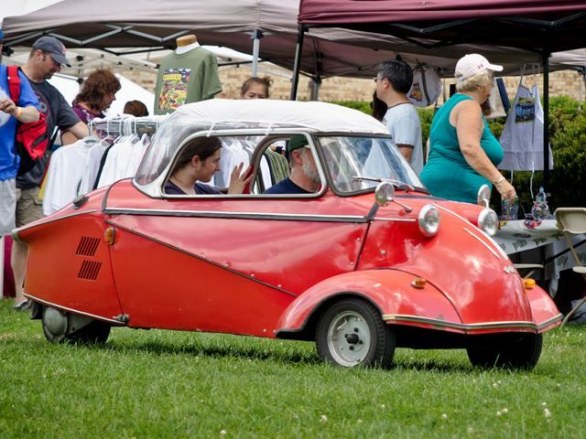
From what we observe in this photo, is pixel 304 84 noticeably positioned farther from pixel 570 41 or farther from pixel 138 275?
pixel 138 275

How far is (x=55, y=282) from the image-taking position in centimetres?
870

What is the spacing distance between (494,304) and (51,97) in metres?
6.07

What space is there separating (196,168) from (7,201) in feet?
12.5

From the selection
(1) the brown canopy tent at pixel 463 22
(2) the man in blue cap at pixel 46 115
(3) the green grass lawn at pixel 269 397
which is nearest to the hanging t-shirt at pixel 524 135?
(1) the brown canopy tent at pixel 463 22

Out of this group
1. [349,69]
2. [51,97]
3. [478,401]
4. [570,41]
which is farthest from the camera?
[349,69]

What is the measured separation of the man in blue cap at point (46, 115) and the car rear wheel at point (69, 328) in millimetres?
2841

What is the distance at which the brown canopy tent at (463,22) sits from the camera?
10539 millimetres

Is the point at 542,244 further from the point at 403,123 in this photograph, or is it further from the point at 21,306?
the point at 21,306

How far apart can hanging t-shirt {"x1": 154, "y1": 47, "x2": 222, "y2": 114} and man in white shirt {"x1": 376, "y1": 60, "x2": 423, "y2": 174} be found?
2.27 metres

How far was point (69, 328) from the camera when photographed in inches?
346

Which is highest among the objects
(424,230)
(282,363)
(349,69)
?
(349,69)

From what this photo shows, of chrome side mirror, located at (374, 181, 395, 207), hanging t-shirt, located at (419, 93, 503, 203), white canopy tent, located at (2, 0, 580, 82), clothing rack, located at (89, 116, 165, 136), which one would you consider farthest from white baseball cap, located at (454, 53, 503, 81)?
white canopy tent, located at (2, 0, 580, 82)

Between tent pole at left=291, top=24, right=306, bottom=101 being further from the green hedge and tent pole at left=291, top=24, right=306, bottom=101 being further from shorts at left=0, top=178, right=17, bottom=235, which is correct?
the green hedge

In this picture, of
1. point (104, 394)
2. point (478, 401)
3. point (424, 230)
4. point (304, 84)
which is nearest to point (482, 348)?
point (424, 230)
